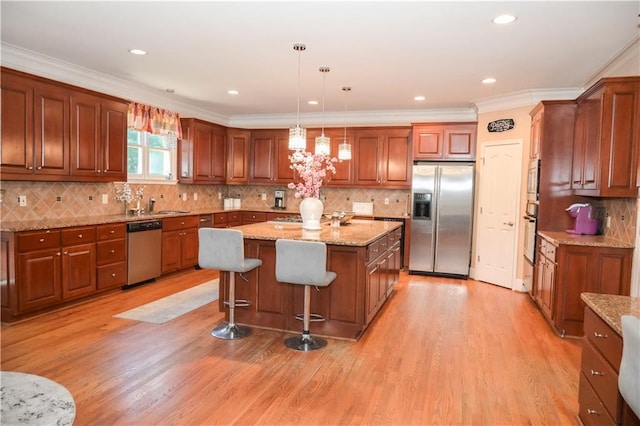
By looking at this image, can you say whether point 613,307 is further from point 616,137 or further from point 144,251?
point 144,251

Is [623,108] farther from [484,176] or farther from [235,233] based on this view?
[235,233]

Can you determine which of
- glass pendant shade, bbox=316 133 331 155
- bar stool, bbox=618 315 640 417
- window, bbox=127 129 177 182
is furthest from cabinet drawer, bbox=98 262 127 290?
bar stool, bbox=618 315 640 417

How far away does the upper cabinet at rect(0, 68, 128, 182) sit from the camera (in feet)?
13.7

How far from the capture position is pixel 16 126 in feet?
13.8

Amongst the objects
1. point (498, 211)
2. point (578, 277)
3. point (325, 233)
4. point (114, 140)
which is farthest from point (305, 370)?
point (498, 211)

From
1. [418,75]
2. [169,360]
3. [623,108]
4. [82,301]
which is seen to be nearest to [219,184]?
[82,301]

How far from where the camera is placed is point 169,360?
334 centimetres

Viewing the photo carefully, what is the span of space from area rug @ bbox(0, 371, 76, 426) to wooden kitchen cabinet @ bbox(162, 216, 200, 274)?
3.10 m

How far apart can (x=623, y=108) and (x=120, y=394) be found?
4596mm

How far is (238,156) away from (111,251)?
3520 millimetres

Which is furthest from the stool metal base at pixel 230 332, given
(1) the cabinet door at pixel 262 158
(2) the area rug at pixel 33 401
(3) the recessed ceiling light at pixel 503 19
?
(1) the cabinet door at pixel 262 158

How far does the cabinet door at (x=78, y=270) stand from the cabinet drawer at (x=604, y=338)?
15.5 feet

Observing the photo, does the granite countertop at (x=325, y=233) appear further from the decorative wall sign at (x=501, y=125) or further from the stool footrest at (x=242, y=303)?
the decorative wall sign at (x=501, y=125)

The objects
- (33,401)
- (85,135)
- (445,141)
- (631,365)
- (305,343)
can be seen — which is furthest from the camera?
(445,141)
